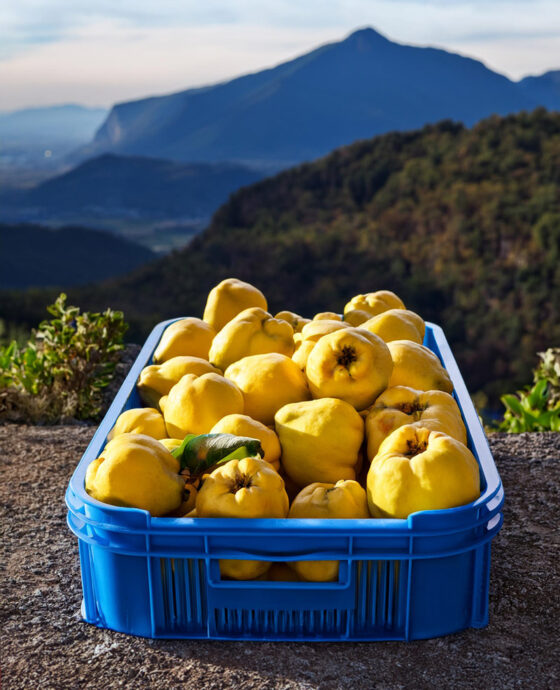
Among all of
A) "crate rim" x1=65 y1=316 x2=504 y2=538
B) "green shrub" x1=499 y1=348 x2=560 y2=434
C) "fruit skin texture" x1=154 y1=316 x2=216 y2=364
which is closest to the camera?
"crate rim" x1=65 y1=316 x2=504 y2=538

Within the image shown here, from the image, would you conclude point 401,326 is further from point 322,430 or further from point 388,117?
point 388,117

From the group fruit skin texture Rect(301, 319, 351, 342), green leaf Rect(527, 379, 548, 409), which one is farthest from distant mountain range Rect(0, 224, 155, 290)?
fruit skin texture Rect(301, 319, 351, 342)

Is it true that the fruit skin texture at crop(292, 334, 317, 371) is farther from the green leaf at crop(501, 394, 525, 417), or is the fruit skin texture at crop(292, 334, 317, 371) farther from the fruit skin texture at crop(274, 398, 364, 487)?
the green leaf at crop(501, 394, 525, 417)

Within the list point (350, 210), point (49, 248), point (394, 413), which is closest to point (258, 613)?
point (394, 413)

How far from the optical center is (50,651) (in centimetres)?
209

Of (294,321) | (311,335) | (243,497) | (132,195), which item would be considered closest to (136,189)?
(132,195)

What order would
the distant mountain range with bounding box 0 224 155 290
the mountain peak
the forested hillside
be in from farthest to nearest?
the mountain peak → the distant mountain range with bounding box 0 224 155 290 → the forested hillside

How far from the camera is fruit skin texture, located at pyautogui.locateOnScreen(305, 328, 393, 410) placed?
229cm

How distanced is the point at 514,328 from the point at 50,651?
27486mm

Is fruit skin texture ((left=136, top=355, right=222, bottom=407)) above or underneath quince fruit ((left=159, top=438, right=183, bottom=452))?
above

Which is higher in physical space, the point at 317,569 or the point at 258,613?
the point at 317,569

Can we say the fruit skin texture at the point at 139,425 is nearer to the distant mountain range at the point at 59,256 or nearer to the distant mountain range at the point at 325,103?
the distant mountain range at the point at 59,256

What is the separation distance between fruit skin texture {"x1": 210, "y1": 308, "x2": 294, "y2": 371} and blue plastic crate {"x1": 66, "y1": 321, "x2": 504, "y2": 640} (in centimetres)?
80

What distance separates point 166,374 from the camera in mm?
2672
